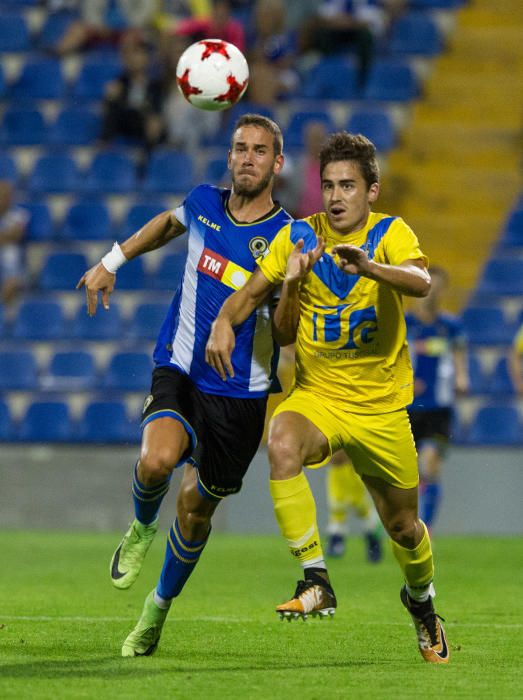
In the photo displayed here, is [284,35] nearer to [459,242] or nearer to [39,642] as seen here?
[459,242]

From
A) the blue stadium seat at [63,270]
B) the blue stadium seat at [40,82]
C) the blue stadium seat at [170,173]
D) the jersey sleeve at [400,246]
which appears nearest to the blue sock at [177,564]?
the jersey sleeve at [400,246]

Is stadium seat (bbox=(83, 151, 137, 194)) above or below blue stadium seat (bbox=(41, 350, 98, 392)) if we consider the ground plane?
above

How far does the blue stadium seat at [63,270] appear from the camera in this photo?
15664mm

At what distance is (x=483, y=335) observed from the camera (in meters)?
14.9

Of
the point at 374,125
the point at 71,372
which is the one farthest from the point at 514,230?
the point at 71,372

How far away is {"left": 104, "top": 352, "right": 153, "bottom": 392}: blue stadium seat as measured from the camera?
48.6 ft

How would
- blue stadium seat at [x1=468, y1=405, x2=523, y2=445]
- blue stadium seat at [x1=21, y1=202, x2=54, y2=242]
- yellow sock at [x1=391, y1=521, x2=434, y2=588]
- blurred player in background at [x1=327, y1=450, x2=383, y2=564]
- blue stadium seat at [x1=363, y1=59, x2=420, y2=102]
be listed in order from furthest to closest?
blue stadium seat at [x1=363, y1=59, x2=420, y2=102], blue stadium seat at [x1=21, y1=202, x2=54, y2=242], blue stadium seat at [x1=468, y1=405, x2=523, y2=445], blurred player in background at [x1=327, y1=450, x2=383, y2=564], yellow sock at [x1=391, y1=521, x2=434, y2=588]

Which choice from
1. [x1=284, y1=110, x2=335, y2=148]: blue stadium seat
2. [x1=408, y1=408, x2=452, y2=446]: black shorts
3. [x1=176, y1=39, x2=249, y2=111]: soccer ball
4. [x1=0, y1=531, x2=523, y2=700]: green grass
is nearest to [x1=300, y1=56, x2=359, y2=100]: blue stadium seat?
[x1=284, y1=110, x2=335, y2=148]: blue stadium seat

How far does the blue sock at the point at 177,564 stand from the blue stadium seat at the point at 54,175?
34.6 ft

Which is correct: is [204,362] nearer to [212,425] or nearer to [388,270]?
[212,425]

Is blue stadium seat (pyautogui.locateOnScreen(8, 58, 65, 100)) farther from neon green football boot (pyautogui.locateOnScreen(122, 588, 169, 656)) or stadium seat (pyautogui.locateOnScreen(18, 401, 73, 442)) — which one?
neon green football boot (pyautogui.locateOnScreen(122, 588, 169, 656))

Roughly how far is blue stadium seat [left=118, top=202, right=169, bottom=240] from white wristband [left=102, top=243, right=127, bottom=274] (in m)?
9.06

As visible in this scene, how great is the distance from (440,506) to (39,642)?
24.8 ft

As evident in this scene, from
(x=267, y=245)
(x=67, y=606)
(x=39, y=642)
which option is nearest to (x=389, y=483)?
(x=267, y=245)
